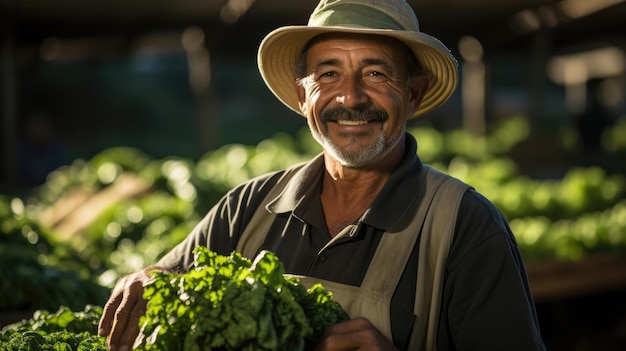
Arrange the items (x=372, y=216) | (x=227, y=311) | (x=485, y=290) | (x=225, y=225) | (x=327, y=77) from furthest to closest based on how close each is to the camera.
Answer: (x=225, y=225)
(x=327, y=77)
(x=372, y=216)
(x=485, y=290)
(x=227, y=311)

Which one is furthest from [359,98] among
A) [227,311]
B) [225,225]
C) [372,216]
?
[227,311]

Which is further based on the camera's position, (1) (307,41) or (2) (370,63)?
(1) (307,41)

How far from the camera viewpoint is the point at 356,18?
276 cm

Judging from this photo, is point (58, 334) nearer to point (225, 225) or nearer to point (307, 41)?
point (225, 225)

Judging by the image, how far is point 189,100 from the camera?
24734 mm

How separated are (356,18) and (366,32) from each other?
8 cm

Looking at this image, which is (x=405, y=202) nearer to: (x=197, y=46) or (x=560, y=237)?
(x=560, y=237)

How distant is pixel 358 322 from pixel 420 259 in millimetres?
357

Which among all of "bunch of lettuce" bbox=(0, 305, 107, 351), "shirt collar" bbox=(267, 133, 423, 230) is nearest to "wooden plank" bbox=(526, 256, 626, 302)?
"shirt collar" bbox=(267, 133, 423, 230)

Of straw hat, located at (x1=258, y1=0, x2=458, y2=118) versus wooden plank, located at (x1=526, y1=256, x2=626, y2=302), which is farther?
wooden plank, located at (x1=526, y1=256, x2=626, y2=302)

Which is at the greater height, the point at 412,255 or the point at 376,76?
the point at 376,76

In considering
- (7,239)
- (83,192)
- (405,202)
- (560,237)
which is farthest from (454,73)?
(83,192)

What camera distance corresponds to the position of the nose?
2.74m

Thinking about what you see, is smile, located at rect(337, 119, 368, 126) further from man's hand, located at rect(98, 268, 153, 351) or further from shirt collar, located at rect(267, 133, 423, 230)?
man's hand, located at rect(98, 268, 153, 351)
